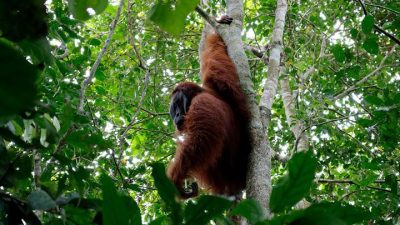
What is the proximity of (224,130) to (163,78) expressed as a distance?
11.5 ft

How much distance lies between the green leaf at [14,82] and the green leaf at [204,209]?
52 cm

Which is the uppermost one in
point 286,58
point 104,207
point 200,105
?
point 286,58

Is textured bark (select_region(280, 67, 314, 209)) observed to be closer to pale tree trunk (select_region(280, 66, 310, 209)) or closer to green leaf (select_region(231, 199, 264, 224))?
pale tree trunk (select_region(280, 66, 310, 209))

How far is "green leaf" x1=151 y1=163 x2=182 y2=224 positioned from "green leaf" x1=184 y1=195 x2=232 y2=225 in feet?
0.07

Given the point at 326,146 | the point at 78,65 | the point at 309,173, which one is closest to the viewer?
the point at 309,173

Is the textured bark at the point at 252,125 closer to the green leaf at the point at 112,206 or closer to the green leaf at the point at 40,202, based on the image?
the green leaf at the point at 40,202

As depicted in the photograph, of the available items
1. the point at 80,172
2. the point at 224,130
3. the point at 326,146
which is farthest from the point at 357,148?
the point at 80,172

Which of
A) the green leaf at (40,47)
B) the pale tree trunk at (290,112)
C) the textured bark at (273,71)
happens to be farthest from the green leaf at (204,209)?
the pale tree trunk at (290,112)

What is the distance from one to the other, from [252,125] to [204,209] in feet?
7.96

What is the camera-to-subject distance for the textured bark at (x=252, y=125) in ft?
8.63

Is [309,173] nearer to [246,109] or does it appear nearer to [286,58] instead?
[246,109]

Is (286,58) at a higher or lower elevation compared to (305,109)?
higher

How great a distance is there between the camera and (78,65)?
13.6ft

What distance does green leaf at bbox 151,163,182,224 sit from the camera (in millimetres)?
853
